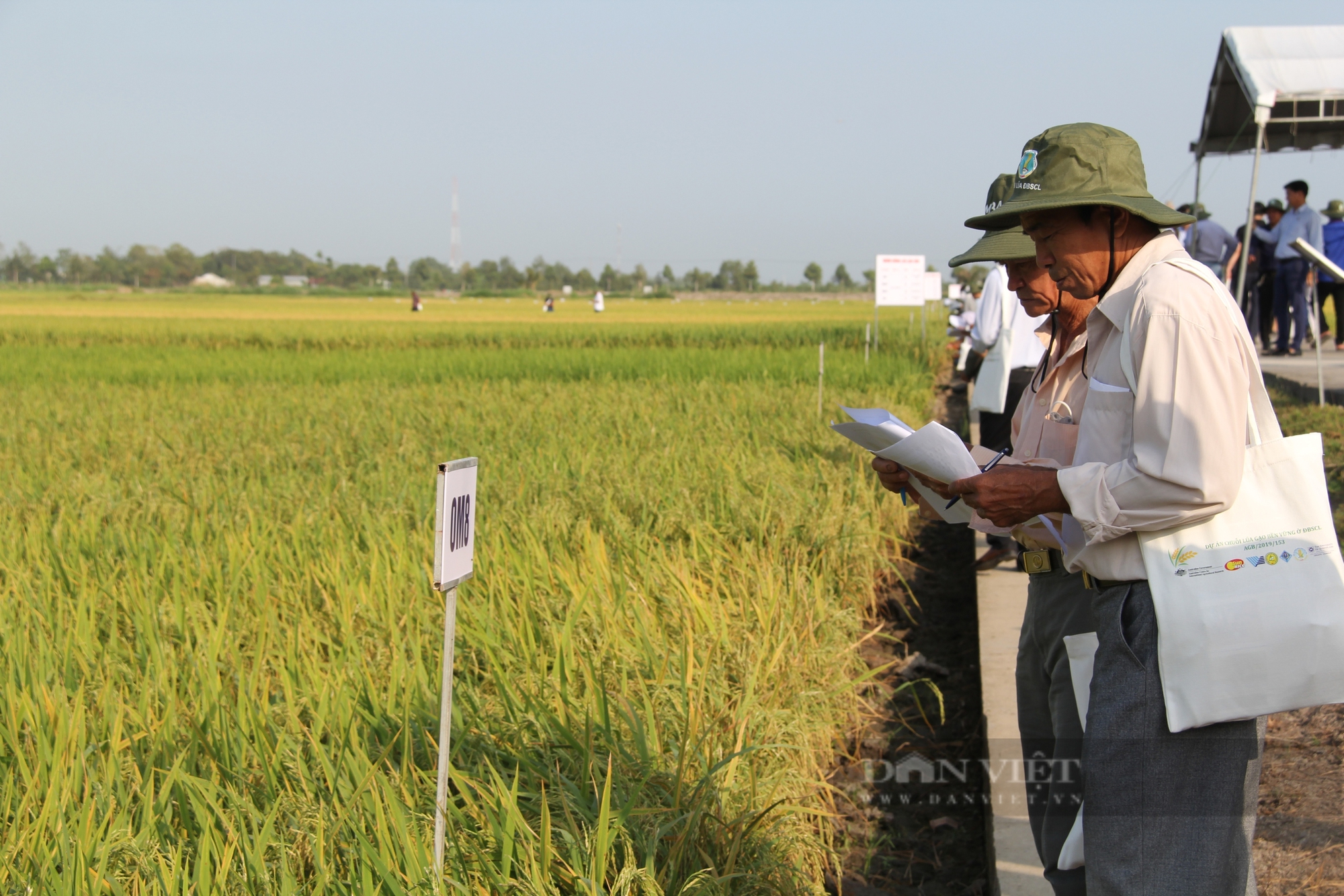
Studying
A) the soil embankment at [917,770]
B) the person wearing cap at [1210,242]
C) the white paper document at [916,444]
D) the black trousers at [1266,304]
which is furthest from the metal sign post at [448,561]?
the black trousers at [1266,304]

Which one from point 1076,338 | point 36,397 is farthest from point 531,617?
point 36,397

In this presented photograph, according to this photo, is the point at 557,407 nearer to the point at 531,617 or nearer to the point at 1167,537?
the point at 531,617

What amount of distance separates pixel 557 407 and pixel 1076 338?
23.4 ft

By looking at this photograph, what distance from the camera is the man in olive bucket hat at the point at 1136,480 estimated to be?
4.30ft

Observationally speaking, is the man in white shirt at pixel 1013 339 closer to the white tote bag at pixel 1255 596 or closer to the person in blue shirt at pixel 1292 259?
the white tote bag at pixel 1255 596

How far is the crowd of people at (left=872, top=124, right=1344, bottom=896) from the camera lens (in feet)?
4.32

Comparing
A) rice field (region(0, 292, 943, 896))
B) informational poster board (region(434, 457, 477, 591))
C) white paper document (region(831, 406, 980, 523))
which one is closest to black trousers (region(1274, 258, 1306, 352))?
rice field (region(0, 292, 943, 896))

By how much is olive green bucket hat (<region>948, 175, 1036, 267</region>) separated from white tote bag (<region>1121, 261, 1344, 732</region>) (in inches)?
20.6

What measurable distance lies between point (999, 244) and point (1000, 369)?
3227mm

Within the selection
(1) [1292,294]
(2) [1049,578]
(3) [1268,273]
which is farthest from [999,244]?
(3) [1268,273]

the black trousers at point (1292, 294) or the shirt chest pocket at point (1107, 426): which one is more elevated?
the black trousers at point (1292, 294)

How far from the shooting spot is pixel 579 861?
1.83 m

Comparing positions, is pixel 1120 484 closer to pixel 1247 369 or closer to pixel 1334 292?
pixel 1247 369

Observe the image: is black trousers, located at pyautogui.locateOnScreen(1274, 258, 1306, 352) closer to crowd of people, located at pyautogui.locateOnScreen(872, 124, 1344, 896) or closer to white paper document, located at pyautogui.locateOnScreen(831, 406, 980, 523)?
crowd of people, located at pyautogui.locateOnScreen(872, 124, 1344, 896)
